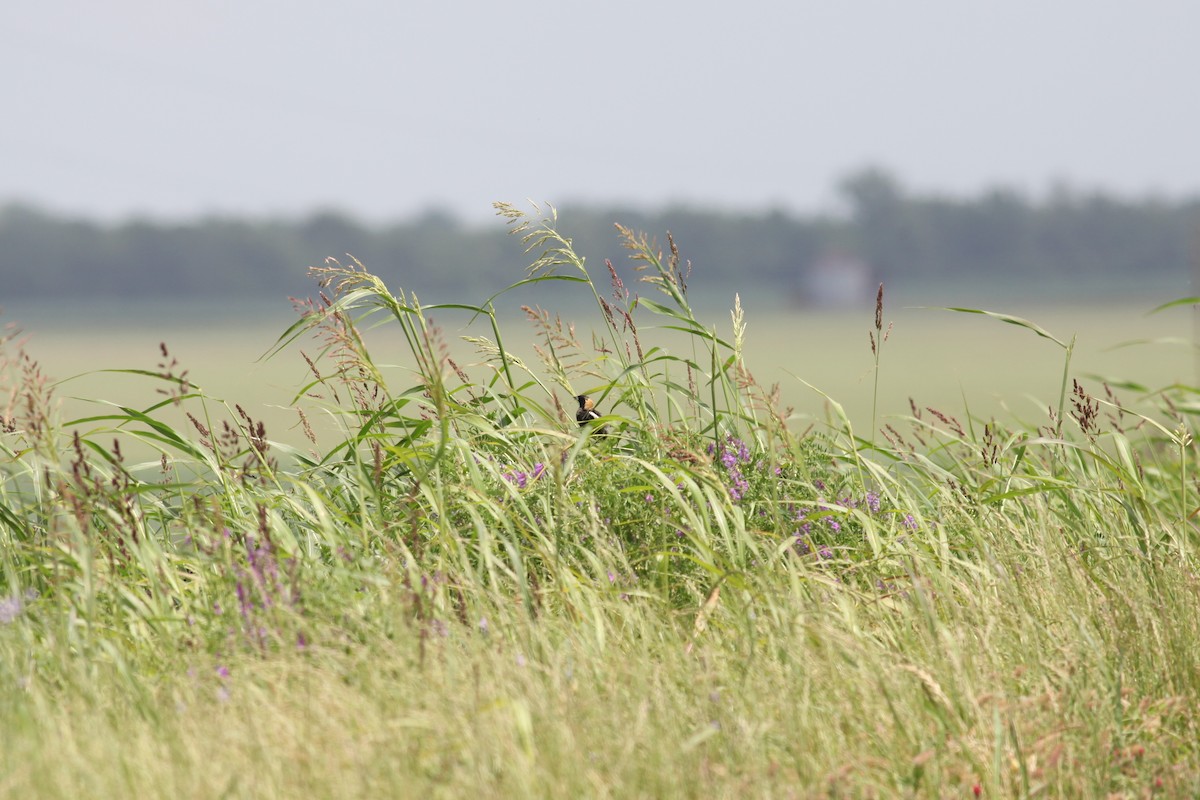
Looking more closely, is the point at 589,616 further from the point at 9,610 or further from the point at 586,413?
the point at 9,610

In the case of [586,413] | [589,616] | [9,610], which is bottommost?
[589,616]

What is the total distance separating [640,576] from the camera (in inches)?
121

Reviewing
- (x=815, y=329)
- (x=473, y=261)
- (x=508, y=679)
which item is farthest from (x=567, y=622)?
(x=815, y=329)

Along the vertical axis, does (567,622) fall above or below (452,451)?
below

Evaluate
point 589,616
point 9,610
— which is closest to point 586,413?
point 589,616

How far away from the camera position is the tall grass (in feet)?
6.33

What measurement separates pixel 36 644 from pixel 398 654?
1.02 m

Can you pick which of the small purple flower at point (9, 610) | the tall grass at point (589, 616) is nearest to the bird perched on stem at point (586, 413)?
the tall grass at point (589, 616)

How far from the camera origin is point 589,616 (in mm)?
2633

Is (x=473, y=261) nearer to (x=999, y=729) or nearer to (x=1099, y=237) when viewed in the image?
(x=1099, y=237)

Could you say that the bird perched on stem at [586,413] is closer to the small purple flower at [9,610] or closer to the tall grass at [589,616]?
the tall grass at [589,616]

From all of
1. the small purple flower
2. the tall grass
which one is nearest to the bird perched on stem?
the tall grass

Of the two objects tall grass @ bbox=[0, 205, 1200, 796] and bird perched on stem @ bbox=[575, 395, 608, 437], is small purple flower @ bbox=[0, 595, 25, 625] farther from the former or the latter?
bird perched on stem @ bbox=[575, 395, 608, 437]

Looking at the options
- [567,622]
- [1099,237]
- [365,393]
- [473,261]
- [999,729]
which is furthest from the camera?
[1099,237]
